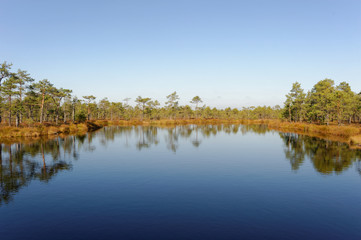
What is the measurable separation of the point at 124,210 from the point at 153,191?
14.1 feet

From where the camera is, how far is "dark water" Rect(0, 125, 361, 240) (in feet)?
43.2

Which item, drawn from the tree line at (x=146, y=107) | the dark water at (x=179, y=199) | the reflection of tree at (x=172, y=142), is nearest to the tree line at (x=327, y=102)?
the tree line at (x=146, y=107)

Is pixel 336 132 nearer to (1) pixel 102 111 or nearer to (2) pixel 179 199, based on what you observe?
(2) pixel 179 199

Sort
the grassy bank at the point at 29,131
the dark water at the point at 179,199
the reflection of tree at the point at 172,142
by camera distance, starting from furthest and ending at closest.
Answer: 1. the grassy bank at the point at 29,131
2. the reflection of tree at the point at 172,142
3. the dark water at the point at 179,199

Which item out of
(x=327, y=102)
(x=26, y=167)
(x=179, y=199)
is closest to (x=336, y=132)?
(x=327, y=102)

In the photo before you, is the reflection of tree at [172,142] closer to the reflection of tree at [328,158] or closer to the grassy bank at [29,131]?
the reflection of tree at [328,158]

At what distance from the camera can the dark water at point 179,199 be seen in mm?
13180

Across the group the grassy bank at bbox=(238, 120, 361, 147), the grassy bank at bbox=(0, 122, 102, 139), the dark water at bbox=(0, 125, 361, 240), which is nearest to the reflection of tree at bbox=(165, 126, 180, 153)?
the dark water at bbox=(0, 125, 361, 240)

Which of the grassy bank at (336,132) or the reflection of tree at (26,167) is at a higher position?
the grassy bank at (336,132)

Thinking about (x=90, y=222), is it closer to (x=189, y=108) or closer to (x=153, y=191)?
(x=153, y=191)

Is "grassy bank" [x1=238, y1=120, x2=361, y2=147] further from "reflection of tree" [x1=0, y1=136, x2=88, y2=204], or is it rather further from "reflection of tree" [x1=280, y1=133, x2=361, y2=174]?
"reflection of tree" [x1=0, y1=136, x2=88, y2=204]

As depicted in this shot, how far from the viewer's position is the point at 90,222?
1409 centimetres

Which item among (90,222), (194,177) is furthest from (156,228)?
(194,177)

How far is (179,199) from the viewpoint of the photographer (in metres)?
18.0
